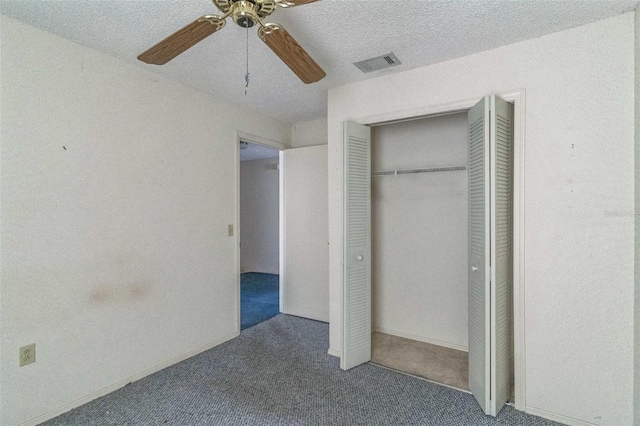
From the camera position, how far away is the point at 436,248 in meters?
3.06

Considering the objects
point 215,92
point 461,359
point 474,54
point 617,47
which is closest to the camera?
point 617,47

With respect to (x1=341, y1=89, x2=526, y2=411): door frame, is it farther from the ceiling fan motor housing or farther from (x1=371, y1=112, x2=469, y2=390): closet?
the ceiling fan motor housing

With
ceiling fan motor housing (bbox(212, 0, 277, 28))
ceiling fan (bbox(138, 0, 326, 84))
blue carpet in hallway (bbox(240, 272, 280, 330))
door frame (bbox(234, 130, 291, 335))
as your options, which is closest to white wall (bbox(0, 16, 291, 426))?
door frame (bbox(234, 130, 291, 335))

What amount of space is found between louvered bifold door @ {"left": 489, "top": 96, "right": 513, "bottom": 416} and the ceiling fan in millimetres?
1204

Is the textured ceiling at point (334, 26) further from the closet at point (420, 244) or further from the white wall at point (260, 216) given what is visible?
the white wall at point (260, 216)

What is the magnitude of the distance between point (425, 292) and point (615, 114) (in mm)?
1985

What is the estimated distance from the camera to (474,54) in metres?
2.26

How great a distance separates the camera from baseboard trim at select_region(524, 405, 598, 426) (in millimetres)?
1916

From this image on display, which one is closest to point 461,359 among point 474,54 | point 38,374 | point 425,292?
point 425,292

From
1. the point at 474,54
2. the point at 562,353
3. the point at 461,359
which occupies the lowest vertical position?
the point at 461,359

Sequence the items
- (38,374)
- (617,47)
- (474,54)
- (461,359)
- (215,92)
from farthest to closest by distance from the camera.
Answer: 1. (215,92)
2. (461,359)
3. (474,54)
4. (38,374)
5. (617,47)

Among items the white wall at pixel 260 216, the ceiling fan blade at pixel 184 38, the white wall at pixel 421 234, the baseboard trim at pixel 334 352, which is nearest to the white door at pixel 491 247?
the white wall at pixel 421 234

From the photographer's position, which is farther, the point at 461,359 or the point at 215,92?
the point at 215,92

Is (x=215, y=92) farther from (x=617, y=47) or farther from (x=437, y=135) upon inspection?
(x=617, y=47)
